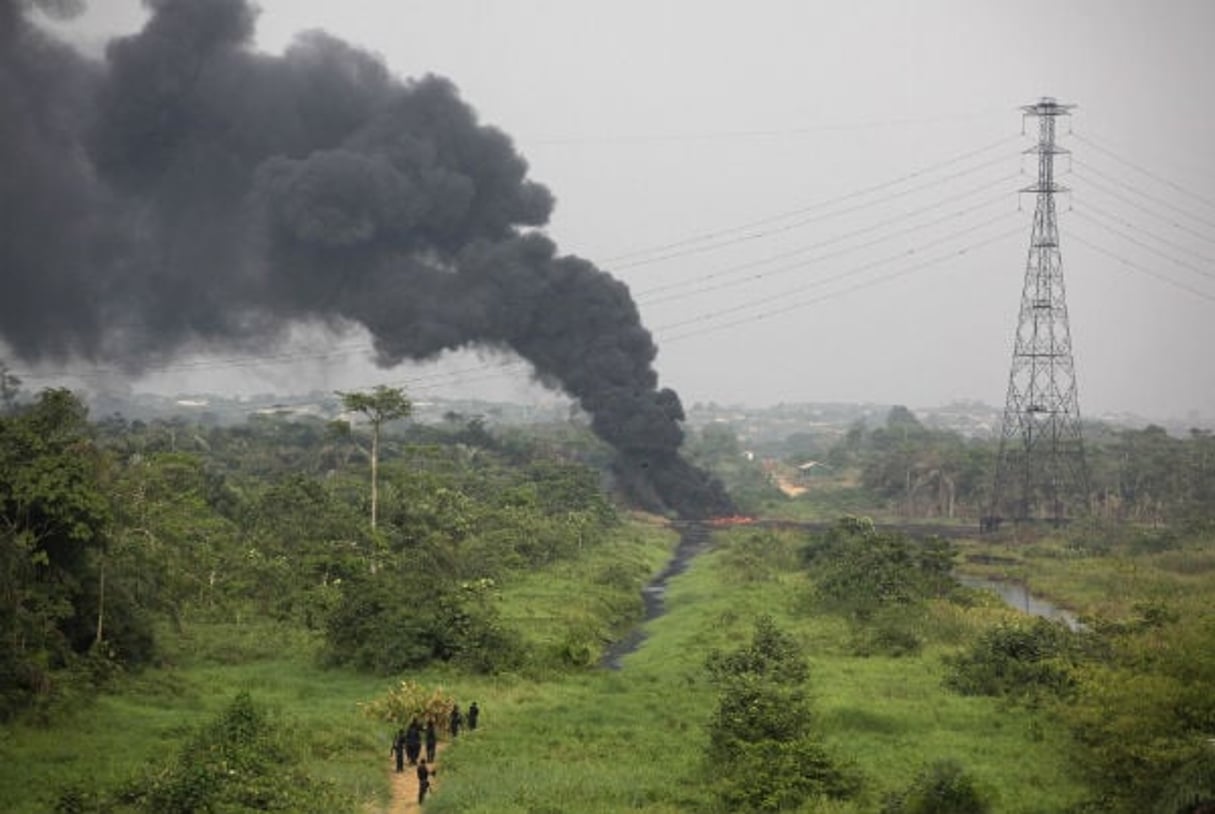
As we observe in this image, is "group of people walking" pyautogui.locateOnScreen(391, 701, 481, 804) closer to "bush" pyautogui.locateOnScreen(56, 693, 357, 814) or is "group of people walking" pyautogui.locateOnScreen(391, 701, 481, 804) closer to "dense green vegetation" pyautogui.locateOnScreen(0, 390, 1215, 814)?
"dense green vegetation" pyautogui.locateOnScreen(0, 390, 1215, 814)

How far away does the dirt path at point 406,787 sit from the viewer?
64.0 feet

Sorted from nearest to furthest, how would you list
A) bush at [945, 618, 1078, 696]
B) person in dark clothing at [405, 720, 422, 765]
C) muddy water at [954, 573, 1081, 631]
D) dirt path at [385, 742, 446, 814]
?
dirt path at [385, 742, 446, 814] < person in dark clothing at [405, 720, 422, 765] < bush at [945, 618, 1078, 696] < muddy water at [954, 573, 1081, 631]

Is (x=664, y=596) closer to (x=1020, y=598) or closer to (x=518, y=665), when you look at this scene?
(x=1020, y=598)

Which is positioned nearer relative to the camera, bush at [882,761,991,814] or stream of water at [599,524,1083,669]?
bush at [882,761,991,814]

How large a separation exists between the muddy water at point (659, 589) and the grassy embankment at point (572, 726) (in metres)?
0.86

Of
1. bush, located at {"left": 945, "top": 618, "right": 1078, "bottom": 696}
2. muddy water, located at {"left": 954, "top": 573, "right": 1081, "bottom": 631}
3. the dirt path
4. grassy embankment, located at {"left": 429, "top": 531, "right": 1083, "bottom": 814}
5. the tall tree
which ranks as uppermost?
the tall tree

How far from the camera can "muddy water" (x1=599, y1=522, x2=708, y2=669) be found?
36.6 metres

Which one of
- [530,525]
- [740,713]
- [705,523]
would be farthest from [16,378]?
[740,713]

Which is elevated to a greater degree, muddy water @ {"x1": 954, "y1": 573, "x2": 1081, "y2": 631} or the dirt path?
muddy water @ {"x1": 954, "y1": 573, "x2": 1081, "y2": 631}

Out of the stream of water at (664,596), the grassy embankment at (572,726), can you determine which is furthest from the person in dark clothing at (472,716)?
the stream of water at (664,596)

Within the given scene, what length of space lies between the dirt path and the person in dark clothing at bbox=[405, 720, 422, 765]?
0.26m

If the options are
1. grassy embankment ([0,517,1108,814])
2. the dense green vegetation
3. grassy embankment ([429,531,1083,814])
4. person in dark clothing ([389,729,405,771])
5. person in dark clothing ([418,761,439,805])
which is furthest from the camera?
person in dark clothing ([389,729,405,771])

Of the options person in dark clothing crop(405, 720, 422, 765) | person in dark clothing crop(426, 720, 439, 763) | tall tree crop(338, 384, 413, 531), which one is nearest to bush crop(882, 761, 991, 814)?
person in dark clothing crop(426, 720, 439, 763)

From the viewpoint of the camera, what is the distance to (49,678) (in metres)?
22.7
